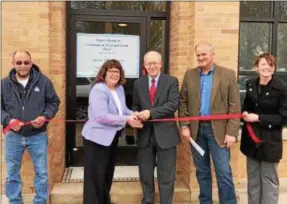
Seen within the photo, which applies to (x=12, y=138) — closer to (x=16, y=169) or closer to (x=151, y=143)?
(x=16, y=169)

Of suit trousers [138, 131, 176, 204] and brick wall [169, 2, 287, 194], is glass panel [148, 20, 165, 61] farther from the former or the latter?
suit trousers [138, 131, 176, 204]

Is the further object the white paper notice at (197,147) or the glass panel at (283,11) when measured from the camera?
the glass panel at (283,11)

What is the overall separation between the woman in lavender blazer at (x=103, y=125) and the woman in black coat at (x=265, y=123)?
1.20 meters

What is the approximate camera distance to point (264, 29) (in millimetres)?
6020

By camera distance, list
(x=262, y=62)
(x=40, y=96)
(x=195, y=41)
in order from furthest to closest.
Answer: (x=195, y=41) < (x=40, y=96) < (x=262, y=62)

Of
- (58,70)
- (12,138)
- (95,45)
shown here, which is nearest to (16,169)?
(12,138)

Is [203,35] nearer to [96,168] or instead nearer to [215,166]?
[215,166]

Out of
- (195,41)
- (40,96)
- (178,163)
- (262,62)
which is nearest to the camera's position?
(262,62)

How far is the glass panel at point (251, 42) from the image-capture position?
5.98 m

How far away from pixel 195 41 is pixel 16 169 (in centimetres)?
259

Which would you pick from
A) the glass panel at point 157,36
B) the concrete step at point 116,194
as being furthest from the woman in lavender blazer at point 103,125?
the glass panel at point 157,36

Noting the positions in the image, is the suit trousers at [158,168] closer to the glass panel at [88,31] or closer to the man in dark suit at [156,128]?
the man in dark suit at [156,128]

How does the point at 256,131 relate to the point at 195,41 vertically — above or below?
below

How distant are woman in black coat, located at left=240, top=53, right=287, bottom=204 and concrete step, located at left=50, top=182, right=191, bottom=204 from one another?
116 centimetres
